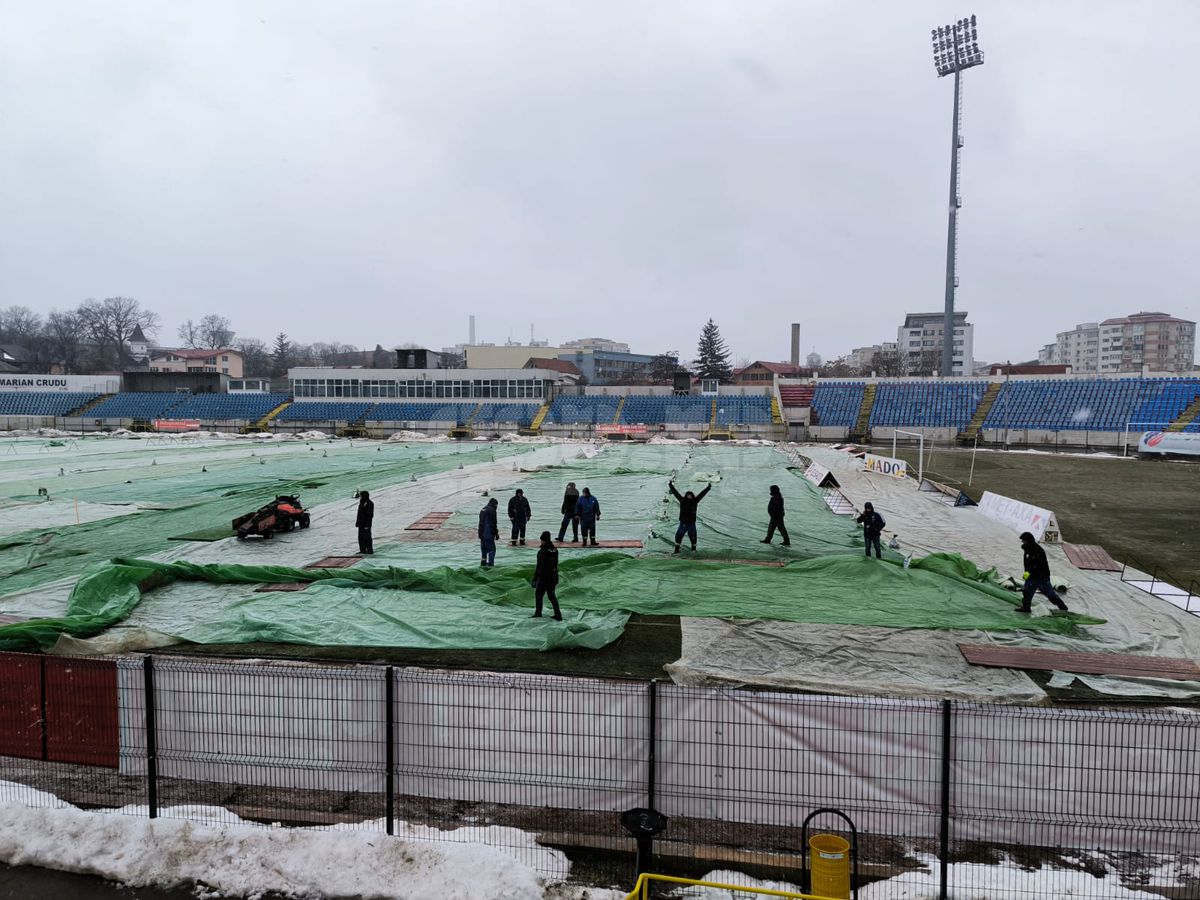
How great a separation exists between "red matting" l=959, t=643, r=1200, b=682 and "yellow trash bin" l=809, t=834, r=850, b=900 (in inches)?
209

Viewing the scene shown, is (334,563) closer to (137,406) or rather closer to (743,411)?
(743,411)

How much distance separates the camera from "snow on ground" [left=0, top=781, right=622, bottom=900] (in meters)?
5.30

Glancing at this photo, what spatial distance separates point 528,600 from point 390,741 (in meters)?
6.00

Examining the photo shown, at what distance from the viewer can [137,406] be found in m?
67.2

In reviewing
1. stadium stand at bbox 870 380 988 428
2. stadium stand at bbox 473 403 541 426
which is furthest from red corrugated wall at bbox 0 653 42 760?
stadium stand at bbox 870 380 988 428

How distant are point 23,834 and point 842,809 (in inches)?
255

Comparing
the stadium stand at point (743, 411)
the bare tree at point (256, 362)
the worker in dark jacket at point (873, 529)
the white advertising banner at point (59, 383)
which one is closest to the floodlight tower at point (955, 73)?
the stadium stand at point (743, 411)

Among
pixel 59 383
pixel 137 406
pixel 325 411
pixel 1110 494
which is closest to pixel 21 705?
pixel 1110 494

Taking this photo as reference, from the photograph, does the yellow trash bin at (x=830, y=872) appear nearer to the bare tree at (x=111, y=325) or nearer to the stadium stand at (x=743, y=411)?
the stadium stand at (x=743, y=411)

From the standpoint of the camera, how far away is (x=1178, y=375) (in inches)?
2112

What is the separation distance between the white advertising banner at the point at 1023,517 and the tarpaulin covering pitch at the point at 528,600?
16.9ft

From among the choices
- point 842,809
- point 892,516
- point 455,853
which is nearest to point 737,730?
point 842,809

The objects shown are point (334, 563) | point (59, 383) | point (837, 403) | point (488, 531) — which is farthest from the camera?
point (59, 383)

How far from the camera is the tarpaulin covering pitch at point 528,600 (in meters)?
10.4
